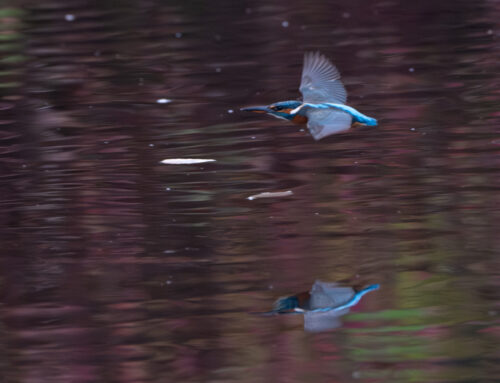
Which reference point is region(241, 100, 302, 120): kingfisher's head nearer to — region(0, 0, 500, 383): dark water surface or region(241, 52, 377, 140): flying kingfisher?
region(241, 52, 377, 140): flying kingfisher

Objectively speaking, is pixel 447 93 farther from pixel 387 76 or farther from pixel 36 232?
pixel 36 232

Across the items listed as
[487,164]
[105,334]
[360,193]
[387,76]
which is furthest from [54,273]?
[387,76]

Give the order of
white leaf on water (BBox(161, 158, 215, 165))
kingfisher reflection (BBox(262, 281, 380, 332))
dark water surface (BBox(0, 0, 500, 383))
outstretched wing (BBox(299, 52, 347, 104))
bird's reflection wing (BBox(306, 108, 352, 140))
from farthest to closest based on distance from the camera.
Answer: white leaf on water (BBox(161, 158, 215, 165))
outstretched wing (BBox(299, 52, 347, 104))
bird's reflection wing (BBox(306, 108, 352, 140))
kingfisher reflection (BBox(262, 281, 380, 332))
dark water surface (BBox(0, 0, 500, 383))

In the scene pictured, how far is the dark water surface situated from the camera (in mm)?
2441

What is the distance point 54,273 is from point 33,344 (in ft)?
1.56

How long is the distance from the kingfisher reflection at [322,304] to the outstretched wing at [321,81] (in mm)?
1185

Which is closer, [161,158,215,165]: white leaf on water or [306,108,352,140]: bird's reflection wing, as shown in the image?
[306,108,352,140]: bird's reflection wing

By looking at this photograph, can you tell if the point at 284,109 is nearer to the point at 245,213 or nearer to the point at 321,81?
the point at 321,81

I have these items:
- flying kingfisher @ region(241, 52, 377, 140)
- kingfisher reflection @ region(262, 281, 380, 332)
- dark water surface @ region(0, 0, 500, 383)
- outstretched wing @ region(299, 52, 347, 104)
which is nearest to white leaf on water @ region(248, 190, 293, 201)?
dark water surface @ region(0, 0, 500, 383)

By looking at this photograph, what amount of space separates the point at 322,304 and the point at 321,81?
138cm

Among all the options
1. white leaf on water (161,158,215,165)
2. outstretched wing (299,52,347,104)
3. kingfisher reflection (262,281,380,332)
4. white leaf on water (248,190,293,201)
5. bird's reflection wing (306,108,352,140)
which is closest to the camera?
kingfisher reflection (262,281,380,332)

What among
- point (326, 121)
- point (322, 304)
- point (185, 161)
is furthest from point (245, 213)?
point (322, 304)

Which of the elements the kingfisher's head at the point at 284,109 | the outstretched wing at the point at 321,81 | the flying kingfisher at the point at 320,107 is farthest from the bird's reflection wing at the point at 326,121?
the outstretched wing at the point at 321,81

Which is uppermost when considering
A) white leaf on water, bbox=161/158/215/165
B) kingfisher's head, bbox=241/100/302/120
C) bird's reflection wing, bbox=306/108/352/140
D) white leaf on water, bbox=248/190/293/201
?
kingfisher's head, bbox=241/100/302/120
